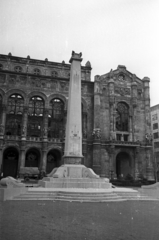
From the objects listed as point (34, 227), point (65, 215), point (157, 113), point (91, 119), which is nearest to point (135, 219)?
point (65, 215)

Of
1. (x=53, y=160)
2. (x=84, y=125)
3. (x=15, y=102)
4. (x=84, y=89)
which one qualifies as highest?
(x=84, y=89)

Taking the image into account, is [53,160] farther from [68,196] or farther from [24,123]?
[68,196]

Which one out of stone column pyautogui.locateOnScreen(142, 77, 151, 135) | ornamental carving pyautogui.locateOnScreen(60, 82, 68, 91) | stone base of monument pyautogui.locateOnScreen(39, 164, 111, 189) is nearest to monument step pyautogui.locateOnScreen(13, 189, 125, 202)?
stone base of monument pyautogui.locateOnScreen(39, 164, 111, 189)

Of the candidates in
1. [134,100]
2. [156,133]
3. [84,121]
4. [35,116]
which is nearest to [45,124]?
[35,116]

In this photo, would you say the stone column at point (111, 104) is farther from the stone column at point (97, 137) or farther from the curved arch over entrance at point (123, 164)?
the curved arch over entrance at point (123, 164)

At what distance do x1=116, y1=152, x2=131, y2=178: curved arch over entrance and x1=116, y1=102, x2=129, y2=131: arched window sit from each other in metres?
5.19

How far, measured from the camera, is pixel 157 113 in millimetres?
54438


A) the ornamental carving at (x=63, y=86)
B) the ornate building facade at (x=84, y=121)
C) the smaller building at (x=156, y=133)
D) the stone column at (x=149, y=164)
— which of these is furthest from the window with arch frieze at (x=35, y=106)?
the smaller building at (x=156, y=133)

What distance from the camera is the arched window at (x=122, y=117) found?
4434 centimetres

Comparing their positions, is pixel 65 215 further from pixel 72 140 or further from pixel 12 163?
pixel 12 163

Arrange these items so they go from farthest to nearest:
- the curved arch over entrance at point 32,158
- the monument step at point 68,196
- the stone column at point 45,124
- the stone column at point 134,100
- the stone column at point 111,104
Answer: the stone column at point 134,100
the stone column at point 111,104
the curved arch over entrance at point 32,158
the stone column at point 45,124
the monument step at point 68,196

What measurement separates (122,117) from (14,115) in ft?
69.5

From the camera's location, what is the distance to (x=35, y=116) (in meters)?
42.8

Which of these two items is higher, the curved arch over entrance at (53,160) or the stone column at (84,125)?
the stone column at (84,125)
